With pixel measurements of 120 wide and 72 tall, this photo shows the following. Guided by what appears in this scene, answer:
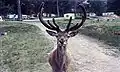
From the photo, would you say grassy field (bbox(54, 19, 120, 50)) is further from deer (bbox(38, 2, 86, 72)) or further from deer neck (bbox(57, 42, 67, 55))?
deer neck (bbox(57, 42, 67, 55))

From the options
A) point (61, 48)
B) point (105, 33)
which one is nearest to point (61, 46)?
point (61, 48)

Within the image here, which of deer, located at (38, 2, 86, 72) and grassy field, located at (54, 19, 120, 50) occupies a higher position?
deer, located at (38, 2, 86, 72)

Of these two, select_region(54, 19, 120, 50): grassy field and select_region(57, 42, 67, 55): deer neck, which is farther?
select_region(54, 19, 120, 50): grassy field

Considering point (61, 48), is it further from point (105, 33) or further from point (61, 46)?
point (105, 33)

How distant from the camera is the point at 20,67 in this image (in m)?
14.0

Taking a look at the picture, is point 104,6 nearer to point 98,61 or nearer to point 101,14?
point 101,14

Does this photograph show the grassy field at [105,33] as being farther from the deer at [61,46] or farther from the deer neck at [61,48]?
the deer neck at [61,48]

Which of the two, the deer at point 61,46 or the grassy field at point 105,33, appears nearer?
the deer at point 61,46

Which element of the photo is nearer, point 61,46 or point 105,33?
point 61,46

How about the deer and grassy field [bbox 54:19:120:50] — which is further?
grassy field [bbox 54:19:120:50]

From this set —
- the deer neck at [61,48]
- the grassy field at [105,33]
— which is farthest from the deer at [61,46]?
the grassy field at [105,33]

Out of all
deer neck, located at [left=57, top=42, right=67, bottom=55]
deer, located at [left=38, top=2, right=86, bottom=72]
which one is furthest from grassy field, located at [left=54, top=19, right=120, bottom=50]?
deer neck, located at [left=57, top=42, right=67, bottom=55]

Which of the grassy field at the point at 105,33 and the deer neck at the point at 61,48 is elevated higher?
the deer neck at the point at 61,48

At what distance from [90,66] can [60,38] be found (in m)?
5.71
